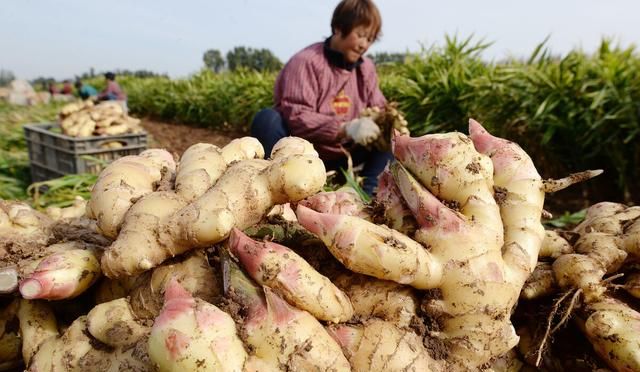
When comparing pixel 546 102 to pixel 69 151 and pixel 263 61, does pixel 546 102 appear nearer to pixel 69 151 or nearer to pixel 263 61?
pixel 69 151

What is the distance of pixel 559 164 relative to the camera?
550 cm

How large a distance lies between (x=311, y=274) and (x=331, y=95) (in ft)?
9.44

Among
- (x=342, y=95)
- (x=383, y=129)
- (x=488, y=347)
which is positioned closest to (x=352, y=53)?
(x=342, y=95)

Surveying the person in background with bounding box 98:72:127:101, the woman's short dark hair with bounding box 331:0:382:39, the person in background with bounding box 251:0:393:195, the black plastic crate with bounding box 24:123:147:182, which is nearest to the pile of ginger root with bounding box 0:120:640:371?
the person in background with bounding box 251:0:393:195

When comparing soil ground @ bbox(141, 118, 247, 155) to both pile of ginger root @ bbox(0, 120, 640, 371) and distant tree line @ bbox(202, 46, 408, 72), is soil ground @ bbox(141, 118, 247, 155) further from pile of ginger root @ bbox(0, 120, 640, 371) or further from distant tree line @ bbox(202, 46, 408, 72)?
pile of ginger root @ bbox(0, 120, 640, 371)

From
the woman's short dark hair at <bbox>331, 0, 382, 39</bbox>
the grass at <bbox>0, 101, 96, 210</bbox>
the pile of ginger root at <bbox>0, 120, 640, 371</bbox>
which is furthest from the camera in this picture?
the woman's short dark hair at <bbox>331, 0, 382, 39</bbox>

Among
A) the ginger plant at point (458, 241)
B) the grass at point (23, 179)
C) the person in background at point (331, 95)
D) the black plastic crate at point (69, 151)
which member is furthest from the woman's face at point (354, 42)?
the ginger plant at point (458, 241)

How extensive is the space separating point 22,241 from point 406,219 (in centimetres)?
107

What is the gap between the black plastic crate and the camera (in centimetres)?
406

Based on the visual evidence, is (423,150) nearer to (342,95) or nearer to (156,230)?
(156,230)

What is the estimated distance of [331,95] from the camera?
3771mm

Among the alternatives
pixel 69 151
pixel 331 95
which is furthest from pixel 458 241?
pixel 69 151

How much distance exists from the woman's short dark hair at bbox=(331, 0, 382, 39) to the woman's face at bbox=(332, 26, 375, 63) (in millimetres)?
31

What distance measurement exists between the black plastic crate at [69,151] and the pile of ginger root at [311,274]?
2.94 meters
